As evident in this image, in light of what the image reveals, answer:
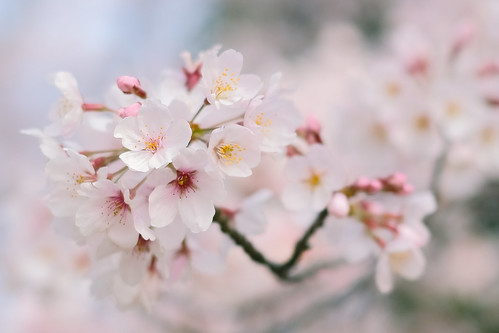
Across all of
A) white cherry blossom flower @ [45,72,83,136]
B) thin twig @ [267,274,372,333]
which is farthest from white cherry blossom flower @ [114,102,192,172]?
thin twig @ [267,274,372,333]

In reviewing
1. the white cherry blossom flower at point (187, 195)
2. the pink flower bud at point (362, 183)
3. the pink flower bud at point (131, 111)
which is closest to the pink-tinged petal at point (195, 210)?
the white cherry blossom flower at point (187, 195)

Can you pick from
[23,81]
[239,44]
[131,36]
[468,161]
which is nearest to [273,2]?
[239,44]

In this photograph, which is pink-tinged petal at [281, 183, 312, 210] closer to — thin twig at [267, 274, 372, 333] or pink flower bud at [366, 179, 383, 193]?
pink flower bud at [366, 179, 383, 193]

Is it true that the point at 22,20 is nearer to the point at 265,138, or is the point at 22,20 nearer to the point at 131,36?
the point at 131,36

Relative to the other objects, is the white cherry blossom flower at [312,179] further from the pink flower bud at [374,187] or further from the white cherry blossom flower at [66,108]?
the white cherry blossom flower at [66,108]

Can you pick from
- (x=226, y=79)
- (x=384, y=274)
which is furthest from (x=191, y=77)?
(x=384, y=274)

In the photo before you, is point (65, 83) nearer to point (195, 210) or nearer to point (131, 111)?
point (131, 111)
